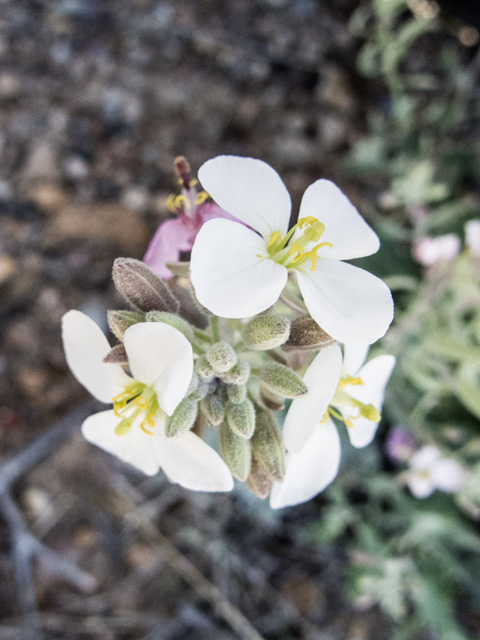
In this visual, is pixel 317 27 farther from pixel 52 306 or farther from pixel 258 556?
pixel 258 556

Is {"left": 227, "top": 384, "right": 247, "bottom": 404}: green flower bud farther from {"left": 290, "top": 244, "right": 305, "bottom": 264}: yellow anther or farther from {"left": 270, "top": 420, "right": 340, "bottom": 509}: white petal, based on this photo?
{"left": 290, "top": 244, "right": 305, "bottom": 264}: yellow anther

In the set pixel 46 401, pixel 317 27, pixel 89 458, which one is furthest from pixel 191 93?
pixel 89 458

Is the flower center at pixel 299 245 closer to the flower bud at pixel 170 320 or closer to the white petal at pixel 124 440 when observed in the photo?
the flower bud at pixel 170 320

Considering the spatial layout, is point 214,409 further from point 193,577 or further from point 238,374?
point 193,577

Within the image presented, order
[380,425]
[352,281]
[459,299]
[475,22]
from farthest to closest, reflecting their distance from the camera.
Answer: [475,22] < [380,425] < [459,299] < [352,281]

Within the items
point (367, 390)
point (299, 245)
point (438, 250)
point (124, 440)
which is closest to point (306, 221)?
point (299, 245)

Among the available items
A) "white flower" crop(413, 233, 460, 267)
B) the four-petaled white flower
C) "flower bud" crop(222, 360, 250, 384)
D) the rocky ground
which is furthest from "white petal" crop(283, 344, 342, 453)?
the rocky ground
